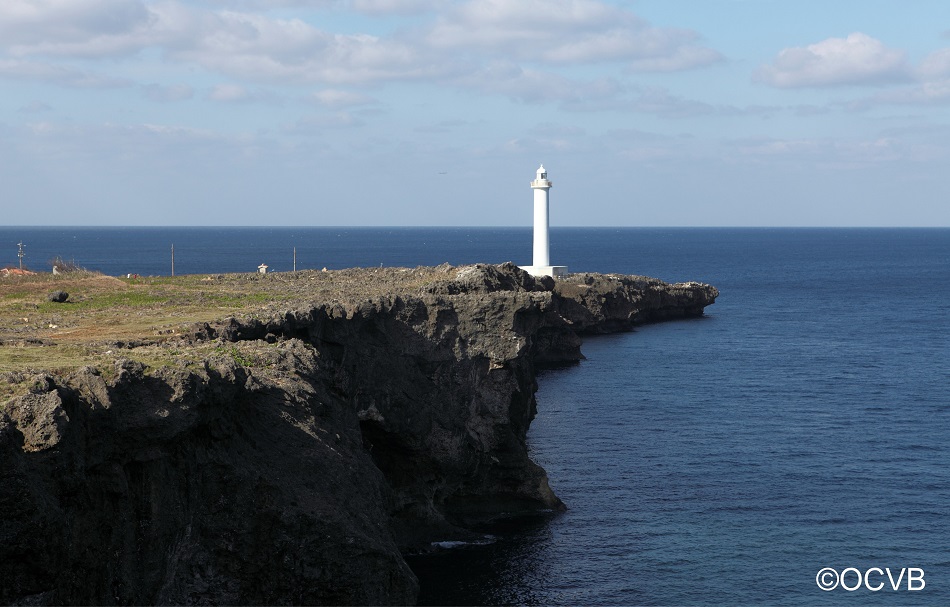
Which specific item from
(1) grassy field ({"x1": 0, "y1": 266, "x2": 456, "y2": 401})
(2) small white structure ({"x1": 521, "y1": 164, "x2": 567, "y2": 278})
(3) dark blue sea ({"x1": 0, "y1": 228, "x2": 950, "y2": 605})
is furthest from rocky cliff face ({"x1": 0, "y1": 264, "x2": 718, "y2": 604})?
(2) small white structure ({"x1": 521, "y1": 164, "x2": 567, "y2": 278})

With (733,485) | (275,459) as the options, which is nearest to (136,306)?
(275,459)

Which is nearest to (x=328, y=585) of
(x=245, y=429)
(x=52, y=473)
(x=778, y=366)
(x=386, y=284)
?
(x=245, y=429)

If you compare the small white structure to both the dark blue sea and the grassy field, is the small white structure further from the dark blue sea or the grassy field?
the grassy field

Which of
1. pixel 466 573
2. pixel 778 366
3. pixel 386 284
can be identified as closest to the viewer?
pixel 466 573

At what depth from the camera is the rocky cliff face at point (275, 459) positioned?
17.5 m

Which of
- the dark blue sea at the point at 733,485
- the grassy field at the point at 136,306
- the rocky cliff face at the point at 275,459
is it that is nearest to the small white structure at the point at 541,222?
the dark blue sea at the point at 733,485

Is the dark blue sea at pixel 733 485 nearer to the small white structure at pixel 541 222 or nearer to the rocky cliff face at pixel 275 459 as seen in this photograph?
the rocky cliff face at pixel 275 459

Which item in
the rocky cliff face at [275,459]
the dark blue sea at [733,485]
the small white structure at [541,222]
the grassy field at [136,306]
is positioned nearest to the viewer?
the rocky cliff face at [275,459]

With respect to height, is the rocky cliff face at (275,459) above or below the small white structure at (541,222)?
below

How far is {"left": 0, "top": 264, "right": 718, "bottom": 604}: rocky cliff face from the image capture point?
17.5 m

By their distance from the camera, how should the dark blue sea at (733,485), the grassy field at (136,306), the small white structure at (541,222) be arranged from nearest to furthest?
the grassy field at (136,306) → the dark blue sea at (733,485) → the small white structure at (541,222)

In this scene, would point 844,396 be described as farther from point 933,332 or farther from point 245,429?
point 245,429

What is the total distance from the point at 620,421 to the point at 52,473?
41429mm

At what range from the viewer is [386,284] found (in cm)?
4975
